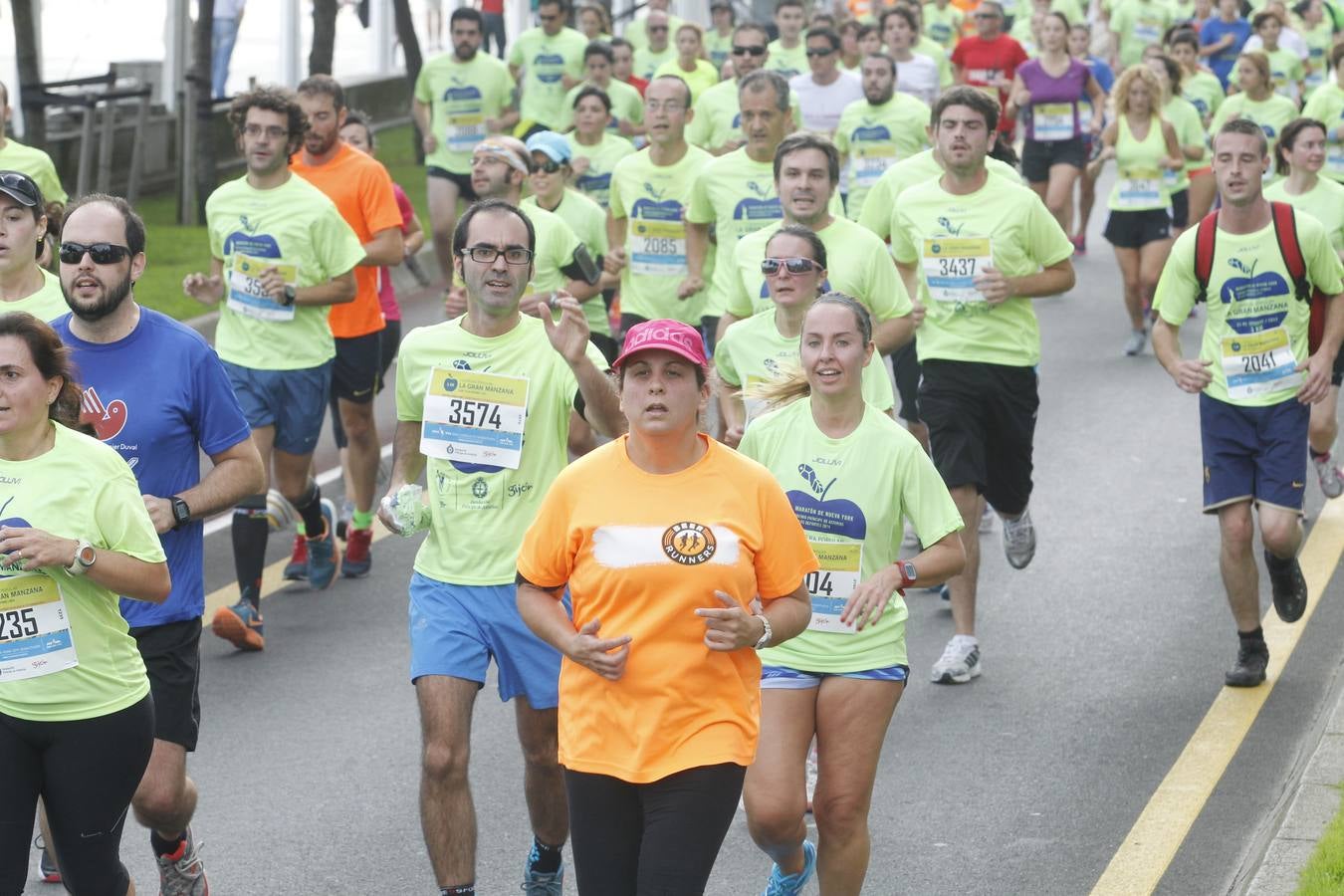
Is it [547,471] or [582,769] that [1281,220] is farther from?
[582,769]

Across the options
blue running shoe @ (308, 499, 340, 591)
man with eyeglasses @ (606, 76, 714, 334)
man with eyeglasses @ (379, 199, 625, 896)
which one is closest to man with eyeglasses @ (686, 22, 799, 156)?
man with eyeglasses @ (606, 76, 714, 334)

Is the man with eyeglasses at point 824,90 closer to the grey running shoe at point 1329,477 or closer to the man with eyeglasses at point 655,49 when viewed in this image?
the man with eyeglasses at point 655,49

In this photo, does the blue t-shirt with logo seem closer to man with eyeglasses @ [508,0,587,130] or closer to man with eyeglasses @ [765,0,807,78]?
man with eyeglasses @ [508,0,587,130]

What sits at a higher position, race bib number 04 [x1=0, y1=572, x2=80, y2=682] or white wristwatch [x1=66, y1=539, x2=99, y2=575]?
white wristwatch [x1=66, y1=539, x2=99, y2=575]

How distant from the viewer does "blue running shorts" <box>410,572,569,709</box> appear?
630 centimetres

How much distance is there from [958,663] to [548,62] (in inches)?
468

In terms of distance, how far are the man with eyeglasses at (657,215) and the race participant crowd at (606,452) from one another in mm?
24

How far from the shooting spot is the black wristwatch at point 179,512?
6.12 m

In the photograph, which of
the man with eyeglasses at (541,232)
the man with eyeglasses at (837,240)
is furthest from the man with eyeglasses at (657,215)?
the man with eyeglasses at (837,240)

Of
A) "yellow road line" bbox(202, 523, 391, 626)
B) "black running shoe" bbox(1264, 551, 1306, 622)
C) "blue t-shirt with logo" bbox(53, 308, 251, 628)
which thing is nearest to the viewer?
"blue t-shirt with logo" bbox(53, 308, 251, 628)

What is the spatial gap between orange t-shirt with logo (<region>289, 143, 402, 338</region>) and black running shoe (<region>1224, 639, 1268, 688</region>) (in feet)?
14.8

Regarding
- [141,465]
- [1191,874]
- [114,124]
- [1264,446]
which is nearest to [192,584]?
[141,465]

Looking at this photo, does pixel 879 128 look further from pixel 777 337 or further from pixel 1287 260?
pixel 777 337

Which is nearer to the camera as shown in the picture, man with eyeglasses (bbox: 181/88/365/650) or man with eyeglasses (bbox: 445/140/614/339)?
man with eyeglasses (bbox: 181/88/365/650)
